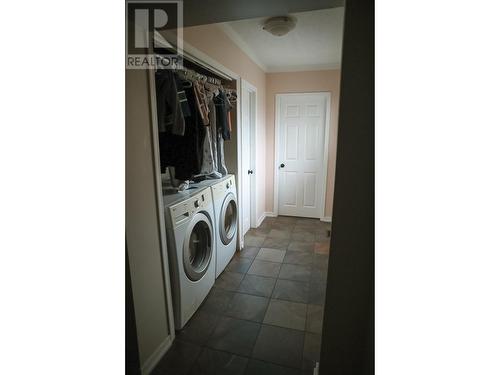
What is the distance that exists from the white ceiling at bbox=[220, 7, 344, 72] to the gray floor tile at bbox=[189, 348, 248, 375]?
9.08 ft

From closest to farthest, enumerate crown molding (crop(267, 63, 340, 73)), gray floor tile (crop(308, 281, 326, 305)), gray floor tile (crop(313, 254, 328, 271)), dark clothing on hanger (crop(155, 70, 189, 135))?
dark clothing on hanger (crop(155, 70, 189, 135)) < gray floor tile (crop(308, 281, 326, 305)) < gray floor tile (crop(313, 254, 328, 271)) < crown molding (crop(267, 63, 340, 73))

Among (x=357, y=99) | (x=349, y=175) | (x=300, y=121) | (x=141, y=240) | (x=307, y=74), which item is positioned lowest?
(x=141, y=240)

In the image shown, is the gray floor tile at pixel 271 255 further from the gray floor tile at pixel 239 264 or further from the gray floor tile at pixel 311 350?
the gray floor tile at pixel 311 350

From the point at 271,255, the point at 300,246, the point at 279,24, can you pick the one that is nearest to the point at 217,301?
the point at 271,255

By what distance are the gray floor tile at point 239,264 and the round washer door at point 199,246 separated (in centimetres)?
56

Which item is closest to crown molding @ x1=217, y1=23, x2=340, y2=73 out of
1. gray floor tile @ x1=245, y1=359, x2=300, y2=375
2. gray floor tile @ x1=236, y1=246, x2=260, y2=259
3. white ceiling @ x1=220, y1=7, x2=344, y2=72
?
white ceiling @ x1=220, y1=7, x2=344, y2=72

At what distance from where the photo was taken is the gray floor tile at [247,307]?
203 cm

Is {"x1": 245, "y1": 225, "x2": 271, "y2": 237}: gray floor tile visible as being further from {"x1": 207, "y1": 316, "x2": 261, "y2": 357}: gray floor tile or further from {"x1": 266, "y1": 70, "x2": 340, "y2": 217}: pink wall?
{"x1": 207, "y1": 316, "x2": 261, "y2": 357}: gray floor tile

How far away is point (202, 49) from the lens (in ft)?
6.72

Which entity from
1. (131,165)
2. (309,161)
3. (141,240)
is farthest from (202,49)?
(309,161)

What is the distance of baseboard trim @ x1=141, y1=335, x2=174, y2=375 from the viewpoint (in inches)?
58.8
